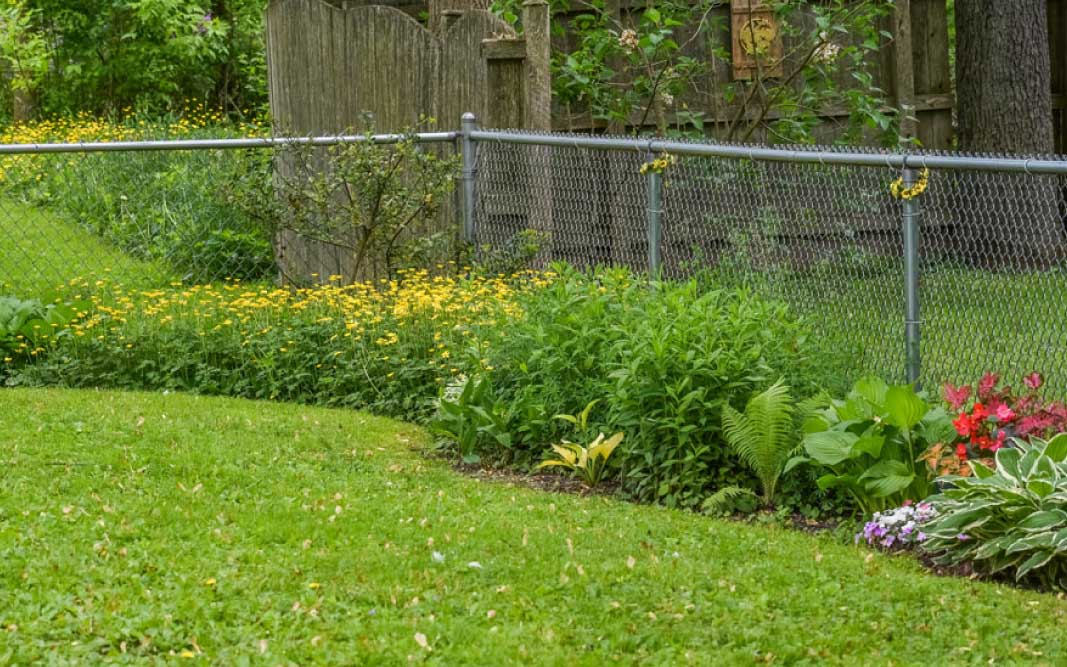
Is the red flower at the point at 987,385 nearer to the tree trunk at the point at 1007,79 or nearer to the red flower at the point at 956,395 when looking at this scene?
the red flower at the point at 956,395

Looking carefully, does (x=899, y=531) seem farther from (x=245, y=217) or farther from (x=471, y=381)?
(x=245, y=217)

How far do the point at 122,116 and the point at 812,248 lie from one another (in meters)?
12.5

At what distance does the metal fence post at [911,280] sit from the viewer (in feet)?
20.8

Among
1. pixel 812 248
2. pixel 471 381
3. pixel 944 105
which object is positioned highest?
pixel 944 105

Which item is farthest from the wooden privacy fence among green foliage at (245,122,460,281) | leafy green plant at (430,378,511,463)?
leafy green plant at (430,378,511,463)

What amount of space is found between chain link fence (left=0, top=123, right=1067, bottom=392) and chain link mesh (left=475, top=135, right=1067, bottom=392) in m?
0.02

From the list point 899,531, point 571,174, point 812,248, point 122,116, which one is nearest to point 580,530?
point 899,531

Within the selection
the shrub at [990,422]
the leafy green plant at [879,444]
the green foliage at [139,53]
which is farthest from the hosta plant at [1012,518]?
the green foliage at [139,53]

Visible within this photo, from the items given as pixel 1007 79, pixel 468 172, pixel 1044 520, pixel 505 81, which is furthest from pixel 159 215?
pixel 1044 520

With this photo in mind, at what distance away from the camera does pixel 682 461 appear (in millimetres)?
6391

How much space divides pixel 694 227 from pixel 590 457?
238 centimetres

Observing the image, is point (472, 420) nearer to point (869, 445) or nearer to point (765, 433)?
point (765, 433)

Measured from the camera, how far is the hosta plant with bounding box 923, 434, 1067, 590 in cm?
523

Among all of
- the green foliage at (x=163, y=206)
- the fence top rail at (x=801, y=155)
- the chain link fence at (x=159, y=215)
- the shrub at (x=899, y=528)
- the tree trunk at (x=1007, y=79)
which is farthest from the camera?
the tree trunk at (x=1007, y=79)
